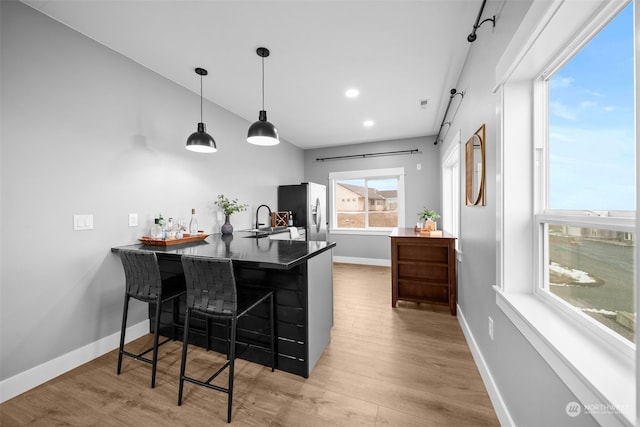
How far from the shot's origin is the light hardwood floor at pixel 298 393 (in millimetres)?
1478

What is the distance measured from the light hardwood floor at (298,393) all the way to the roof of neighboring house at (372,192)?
3.43 metres

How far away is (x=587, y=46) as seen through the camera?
100 centimetres

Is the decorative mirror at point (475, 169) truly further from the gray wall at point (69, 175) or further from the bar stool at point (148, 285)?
the gray wall at point (69, 175)

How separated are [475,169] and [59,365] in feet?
11.6

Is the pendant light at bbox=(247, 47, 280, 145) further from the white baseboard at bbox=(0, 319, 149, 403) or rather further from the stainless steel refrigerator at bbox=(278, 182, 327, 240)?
the stainless steel refrigerator at bbox=(278, 182, 327, 240)

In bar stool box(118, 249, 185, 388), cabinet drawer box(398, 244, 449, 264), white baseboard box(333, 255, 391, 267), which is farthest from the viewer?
white baseboard box(333, 255, 391, 267)

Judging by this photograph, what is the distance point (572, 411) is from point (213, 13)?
9.55 feet

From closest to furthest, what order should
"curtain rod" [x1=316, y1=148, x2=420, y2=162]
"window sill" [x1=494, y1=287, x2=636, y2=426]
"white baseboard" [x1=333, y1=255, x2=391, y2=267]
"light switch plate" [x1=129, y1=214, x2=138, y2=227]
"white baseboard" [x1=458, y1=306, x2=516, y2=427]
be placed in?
"window sill" [x1=494, y1=287, x2=636, y2=426]
"white baseboard" [x1=458, y1=306, x2=516, y2=427]
"light switch plate" [x1=129, y1=214, x2=138, y2=227]
"curtain rod" [x1=316, y1=148, x2=420, y2=162]
"white baseboard" [x1=333, y1=255, x2=391, y2=267]

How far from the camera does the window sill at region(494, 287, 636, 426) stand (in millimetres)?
672

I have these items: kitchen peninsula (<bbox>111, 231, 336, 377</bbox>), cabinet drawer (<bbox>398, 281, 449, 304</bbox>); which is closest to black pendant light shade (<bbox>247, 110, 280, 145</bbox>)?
kitchen peninsula (<bbox>111, 231, 336, 377</bbox>)

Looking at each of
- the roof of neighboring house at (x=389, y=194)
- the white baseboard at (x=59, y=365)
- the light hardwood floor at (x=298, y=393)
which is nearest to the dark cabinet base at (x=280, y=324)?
the light hardwood floor at (x=298, y=393)

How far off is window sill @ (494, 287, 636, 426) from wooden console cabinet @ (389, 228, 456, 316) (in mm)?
1744

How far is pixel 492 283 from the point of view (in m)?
1.62

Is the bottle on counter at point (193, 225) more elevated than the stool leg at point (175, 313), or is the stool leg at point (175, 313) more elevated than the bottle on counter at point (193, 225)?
the bottle on counter at point (193, 225)
